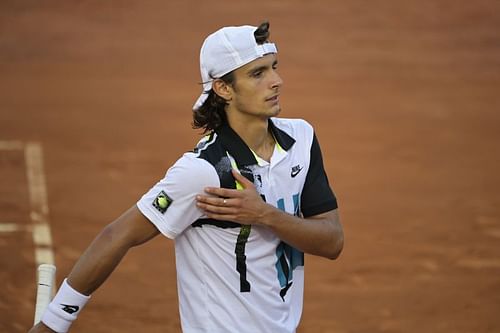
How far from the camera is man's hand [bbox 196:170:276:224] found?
426 cm

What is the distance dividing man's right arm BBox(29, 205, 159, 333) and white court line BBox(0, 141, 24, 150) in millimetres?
8789

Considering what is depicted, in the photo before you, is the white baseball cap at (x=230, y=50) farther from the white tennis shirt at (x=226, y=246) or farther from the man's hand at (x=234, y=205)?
the man's hand at (x=234, y=205)

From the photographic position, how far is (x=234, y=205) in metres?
4.26

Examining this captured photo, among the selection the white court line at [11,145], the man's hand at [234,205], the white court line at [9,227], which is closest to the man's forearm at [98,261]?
the man's hand at [234,205]

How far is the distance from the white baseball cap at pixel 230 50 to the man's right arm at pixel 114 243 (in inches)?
27.3

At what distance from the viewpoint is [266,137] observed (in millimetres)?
4727

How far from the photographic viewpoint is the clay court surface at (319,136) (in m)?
8.73

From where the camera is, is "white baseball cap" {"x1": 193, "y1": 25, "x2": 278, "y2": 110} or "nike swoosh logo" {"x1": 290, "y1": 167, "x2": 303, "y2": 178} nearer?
"white baseball cap" {"x1": 193, "y1": 25, "x2": 278, "y2": 110}

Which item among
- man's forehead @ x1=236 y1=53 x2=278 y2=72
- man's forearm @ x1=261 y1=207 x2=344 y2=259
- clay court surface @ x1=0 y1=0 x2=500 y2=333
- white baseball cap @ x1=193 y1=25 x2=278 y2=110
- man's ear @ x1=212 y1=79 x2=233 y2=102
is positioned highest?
white baseball cap @ x1=193 y1=25 x2=278 y2=110

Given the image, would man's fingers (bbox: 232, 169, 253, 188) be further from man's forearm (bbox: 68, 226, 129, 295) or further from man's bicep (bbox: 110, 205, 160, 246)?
man's forearm (bbox: 68, 226, 129, 295)

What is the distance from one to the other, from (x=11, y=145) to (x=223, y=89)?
8941mm

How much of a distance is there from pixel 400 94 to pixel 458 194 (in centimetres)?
445

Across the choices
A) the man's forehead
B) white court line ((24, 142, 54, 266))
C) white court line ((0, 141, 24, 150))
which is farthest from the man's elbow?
white court line ((0, 141, 24, 150))

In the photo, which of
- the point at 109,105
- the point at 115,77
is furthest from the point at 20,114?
the point at 115,77
